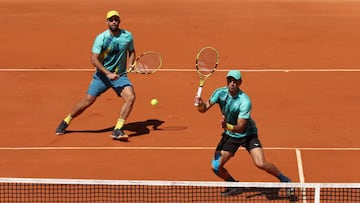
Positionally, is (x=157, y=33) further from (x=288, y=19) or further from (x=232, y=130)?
(x=232, y=130)

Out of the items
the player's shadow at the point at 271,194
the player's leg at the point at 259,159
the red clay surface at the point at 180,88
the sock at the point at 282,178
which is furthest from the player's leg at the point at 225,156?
the red clay surface at the point at 180,88

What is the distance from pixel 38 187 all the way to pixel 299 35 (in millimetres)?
11228

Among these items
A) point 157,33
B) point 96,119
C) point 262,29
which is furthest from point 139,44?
point 96,119

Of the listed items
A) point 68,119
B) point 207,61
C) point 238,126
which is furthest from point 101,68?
point 238,126

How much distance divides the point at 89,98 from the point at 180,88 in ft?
11.8

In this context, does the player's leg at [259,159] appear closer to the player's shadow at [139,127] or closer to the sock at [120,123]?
the sock at [120,123]

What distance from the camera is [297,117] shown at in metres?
18.0

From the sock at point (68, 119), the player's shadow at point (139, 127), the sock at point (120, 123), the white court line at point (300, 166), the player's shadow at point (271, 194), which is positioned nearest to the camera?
the player's shadow at point (271, 194)

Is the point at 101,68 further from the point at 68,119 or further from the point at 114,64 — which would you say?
the point at 68,119

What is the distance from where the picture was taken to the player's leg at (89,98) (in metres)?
16.5

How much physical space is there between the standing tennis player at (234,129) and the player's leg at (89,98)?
334cm

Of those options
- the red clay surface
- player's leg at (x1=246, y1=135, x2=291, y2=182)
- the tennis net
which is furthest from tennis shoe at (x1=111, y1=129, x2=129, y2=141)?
player's leg at (x1=246, y1=135, x2=291, y2=182)

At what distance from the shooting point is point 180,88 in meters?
19.8

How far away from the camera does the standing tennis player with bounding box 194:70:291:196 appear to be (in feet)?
43.7
